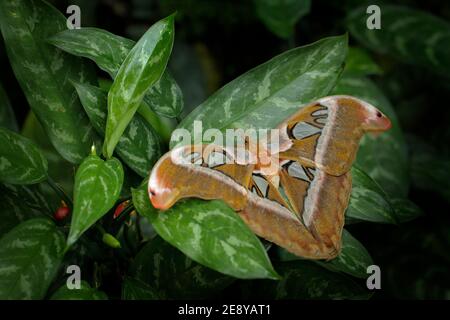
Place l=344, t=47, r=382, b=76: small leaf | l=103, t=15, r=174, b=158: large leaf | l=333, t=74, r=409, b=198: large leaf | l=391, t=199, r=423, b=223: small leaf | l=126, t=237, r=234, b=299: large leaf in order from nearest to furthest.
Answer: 1. l=103, t=15, r=174, b=158: large leaf
2. l=126, t=237, r=234, b=299: large leaf
3. l=391, t=199, r=423, b=223: small leaf
4. l=333, t=74, r=409, b=198: large leaf
5. l=344, t=47, r=382, b=76: small leaf

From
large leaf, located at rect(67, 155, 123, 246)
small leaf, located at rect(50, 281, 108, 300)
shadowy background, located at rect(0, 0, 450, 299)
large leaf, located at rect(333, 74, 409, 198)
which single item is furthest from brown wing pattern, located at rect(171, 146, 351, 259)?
shadowy background, located at rect(0, 0, 450, 299)

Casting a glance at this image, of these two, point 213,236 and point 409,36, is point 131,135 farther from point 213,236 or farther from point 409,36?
point 409,36

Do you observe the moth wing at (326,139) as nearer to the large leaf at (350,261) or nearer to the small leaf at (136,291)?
the large leaf at (350,261)

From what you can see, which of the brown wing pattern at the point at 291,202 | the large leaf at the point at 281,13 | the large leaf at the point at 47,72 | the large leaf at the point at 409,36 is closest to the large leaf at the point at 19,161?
the large leaf at the point at 47,72

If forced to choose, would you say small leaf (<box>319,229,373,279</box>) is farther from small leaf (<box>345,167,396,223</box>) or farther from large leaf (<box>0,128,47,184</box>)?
large leaf (<box>0,128,47,184</box>)

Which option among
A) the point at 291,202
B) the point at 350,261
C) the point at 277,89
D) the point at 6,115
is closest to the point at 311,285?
the point at 350,261
